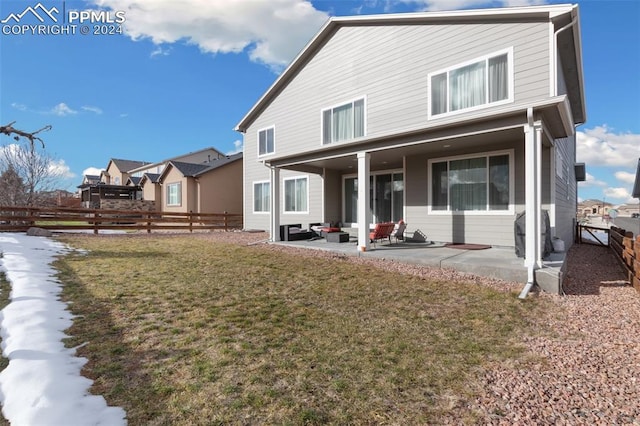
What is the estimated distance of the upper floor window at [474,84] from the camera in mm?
8227

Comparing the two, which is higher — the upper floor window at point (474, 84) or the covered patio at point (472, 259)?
the upper floor window at point (474, 84)

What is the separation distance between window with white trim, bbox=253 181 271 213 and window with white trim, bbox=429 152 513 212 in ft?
27.7

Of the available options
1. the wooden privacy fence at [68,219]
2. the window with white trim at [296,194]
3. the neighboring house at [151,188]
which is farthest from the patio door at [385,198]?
the neighboring house at [151,188]

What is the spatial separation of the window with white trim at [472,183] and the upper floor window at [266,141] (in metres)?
8.11

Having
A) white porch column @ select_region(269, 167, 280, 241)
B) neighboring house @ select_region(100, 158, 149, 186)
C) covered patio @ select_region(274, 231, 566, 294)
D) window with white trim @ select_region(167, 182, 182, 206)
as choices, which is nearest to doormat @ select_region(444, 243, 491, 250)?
covered patio @ select_region(274, 231, 566, 294)

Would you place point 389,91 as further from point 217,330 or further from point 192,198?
point 192,198

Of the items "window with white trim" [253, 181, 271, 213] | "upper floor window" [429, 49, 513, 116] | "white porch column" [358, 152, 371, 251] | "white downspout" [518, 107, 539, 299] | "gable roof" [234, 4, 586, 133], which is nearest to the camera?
"white downspout" [518, 107, 539, 299]

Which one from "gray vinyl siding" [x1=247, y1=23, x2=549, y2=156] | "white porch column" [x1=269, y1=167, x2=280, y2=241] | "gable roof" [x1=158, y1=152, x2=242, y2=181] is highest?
"gray vinyl siding" [x1=247, y1=23, x2=549, y2=156]

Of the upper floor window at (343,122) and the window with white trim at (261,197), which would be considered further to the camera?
the window with white trim at (261,197)

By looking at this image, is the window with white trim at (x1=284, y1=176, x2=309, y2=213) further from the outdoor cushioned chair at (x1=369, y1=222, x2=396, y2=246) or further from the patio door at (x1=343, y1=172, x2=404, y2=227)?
the outdoor cushioned chair at (x1=369, y1=222, x2=396, y2=246)

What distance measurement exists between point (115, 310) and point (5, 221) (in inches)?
567

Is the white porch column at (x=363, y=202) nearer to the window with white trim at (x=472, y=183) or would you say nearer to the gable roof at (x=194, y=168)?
the window with white trim at (x=472, y=183)

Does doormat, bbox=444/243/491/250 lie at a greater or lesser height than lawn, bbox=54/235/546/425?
greater

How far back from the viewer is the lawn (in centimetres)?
226
